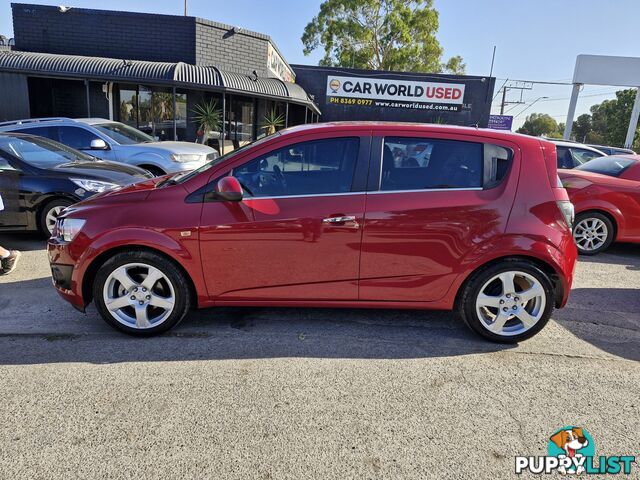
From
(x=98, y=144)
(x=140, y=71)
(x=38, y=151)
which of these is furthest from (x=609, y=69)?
(x=38, y=151)

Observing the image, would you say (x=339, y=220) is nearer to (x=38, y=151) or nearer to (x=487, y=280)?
(x=487, y=280)

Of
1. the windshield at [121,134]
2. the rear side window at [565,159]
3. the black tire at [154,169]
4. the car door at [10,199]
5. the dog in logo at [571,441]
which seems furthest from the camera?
the windshield at [121,134]

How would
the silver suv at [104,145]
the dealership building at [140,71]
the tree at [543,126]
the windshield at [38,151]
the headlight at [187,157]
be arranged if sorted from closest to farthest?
the windshield at [38,151]
the silver suv at [104,145]
the headlight at [187,157]
the dealership building at [140,71]
the tree at [543,126]

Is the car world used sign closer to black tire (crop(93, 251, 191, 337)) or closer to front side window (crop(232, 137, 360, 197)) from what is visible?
front side window (crop(232, 137, 360, 197))

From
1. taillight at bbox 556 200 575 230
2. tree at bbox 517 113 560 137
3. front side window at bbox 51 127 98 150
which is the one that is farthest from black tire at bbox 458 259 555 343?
tree at bbox 517 113 560 137

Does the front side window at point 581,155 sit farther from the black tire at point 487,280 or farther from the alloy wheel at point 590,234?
the black tire at point 487,280

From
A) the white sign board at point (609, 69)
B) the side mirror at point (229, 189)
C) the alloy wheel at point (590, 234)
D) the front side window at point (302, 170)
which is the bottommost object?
the alloy wheel at point (590, 234)

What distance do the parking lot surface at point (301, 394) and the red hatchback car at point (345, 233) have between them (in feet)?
1.04

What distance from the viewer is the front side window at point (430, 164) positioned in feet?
11.2

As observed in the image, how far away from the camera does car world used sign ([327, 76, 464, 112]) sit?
2255cm

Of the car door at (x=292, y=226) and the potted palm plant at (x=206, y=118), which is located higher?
the potted palm plant at (x=206, y=118)

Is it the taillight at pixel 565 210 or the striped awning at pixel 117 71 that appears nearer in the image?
the taillight at pixel 565 210

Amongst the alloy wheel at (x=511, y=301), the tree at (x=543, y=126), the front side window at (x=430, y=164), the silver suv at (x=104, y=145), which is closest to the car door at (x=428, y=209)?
the front side window at (x=430, y=164)

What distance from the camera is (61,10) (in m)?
15.7
